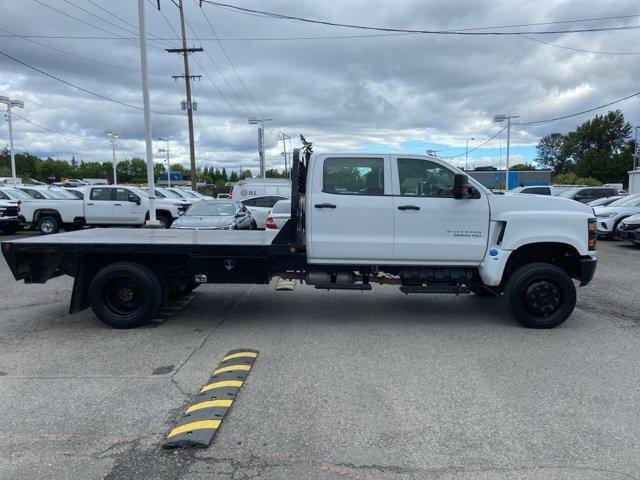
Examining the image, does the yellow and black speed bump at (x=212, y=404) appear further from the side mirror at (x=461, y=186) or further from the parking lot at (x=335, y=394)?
the side mirror at (x=461, y=186)

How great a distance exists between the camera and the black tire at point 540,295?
6531 millimetres

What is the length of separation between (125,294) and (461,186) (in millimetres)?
4592

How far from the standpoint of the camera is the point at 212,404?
4266 mm

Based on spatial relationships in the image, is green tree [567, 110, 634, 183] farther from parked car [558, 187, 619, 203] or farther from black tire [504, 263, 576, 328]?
black tire [504, 263, 576, 328]

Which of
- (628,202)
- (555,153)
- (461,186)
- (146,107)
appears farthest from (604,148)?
(461,186)

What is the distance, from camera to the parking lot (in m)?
3.43

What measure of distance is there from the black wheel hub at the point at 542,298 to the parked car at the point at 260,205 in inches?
567

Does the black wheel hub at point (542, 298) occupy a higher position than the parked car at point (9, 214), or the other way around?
the parked car at point (9, 214)

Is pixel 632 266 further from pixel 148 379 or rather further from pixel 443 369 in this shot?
pixel 148 379

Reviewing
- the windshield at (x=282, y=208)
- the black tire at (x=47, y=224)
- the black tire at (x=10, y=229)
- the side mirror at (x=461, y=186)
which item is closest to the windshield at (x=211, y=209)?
the windshield at (x=282, y=208)

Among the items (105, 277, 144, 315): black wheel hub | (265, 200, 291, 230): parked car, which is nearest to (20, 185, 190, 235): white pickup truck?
(265, 200, 291, 230): parked car

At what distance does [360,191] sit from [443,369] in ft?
8.34

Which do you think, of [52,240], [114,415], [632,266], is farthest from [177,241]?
[632,266]

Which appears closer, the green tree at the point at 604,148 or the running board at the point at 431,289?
the running board at the point at 431,289
